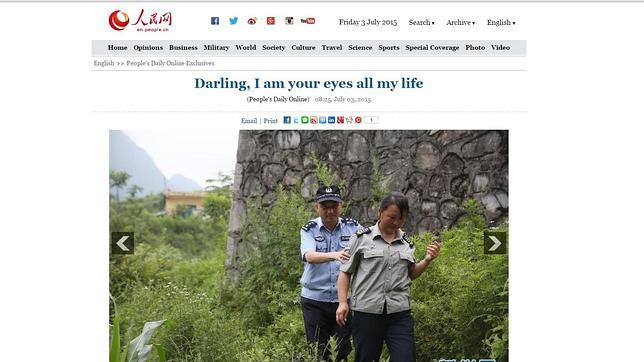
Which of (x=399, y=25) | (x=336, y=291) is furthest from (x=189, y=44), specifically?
(x=336, y=291)

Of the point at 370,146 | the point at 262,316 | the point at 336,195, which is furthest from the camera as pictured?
the point at 370,146

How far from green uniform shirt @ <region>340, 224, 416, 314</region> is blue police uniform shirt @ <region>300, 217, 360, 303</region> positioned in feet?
1.34

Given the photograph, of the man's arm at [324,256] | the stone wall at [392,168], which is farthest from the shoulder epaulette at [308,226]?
the stone wall at [392,168]

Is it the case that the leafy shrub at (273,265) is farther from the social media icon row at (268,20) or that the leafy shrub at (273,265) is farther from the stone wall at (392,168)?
the social media icon row at (268,20)

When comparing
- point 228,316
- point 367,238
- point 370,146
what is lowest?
point 228,316

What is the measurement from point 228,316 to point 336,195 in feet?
7.30

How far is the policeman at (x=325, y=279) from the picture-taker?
4660mm

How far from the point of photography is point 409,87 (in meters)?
4.20

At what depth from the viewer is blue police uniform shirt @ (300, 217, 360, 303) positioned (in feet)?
15.4

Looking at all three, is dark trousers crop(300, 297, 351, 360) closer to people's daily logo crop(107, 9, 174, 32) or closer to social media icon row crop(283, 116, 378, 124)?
social media icon row crop(283, 116, 378, 124)

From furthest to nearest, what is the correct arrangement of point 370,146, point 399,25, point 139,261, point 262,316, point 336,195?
point 139,261, point 370,146, point 262,316, point 336,195, point 399,25

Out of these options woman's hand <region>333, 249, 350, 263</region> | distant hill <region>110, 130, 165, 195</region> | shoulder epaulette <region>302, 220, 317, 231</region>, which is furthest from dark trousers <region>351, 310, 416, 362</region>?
distant hill <region>110, 130, 165, 195</region>

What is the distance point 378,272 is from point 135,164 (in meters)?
3.64

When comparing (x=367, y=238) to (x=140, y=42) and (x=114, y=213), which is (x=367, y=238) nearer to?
(x=140, y=42)
